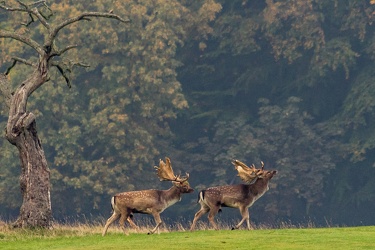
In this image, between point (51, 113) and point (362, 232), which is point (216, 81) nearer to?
point (51, 113)

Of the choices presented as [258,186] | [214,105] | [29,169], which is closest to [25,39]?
[29,169]

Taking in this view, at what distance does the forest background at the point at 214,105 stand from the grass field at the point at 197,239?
25780 millimetres

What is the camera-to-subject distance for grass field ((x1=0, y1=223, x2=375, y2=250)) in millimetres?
21781

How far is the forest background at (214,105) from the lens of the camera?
53.2m

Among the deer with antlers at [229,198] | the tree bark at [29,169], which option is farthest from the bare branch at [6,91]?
the deer with antlers at [229,198]

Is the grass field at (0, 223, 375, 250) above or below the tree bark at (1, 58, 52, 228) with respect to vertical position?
below

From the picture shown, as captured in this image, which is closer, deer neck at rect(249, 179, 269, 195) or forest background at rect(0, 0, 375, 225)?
deer neck at rect(249, 179, 269, 195)

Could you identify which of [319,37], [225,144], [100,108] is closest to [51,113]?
[100,108]

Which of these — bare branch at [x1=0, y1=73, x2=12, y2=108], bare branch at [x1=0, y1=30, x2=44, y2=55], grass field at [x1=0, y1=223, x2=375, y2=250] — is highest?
bare branch at [x1=0, y1=30, x2=44, y2=55]

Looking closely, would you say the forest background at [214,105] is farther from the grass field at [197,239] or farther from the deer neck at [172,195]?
the grass field at [197,239]

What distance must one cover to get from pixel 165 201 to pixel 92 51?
96.0ft

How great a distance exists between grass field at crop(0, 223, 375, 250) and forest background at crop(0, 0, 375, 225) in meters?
25.8

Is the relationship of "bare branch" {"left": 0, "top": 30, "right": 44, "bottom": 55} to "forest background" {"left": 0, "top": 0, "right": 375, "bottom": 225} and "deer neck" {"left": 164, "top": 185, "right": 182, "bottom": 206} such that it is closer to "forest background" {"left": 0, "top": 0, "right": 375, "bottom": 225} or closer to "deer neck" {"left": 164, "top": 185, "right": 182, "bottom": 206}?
"deer neck" {"left": 164, "top": 185, "right": 182, "bottom": 206}

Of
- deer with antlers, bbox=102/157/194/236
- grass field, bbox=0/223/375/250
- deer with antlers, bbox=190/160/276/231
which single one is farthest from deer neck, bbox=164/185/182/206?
grass field, bbox=0/223/375/250
